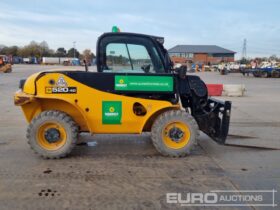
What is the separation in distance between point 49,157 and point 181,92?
264 cm

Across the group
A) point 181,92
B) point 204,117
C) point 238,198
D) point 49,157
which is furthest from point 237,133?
point 49,157

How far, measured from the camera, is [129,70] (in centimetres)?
619

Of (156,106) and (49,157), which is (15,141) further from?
(156,106)

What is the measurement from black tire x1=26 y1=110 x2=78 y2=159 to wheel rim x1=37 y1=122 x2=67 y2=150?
4cm

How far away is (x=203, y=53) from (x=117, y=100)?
100 metres

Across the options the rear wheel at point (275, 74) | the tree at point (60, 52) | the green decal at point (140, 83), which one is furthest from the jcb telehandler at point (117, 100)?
the tree at point (60, 52)

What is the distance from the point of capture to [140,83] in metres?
5.89

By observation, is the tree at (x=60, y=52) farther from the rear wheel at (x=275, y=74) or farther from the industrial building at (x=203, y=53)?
the rear wheel at (x=275, y=74)

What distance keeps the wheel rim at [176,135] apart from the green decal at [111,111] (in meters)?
0.86

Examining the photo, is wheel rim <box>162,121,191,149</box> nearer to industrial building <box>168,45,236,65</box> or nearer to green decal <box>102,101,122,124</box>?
green decal <box>102,101,122,124</box>

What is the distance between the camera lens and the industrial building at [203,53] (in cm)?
10062

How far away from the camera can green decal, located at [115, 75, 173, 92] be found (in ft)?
19.3

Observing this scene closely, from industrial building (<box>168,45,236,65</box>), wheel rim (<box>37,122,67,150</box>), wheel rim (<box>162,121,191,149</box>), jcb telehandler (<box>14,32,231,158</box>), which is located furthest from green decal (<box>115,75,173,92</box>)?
industrial building (<box>168,45,236,65</box>)

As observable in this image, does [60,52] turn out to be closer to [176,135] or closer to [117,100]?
[117,100]
